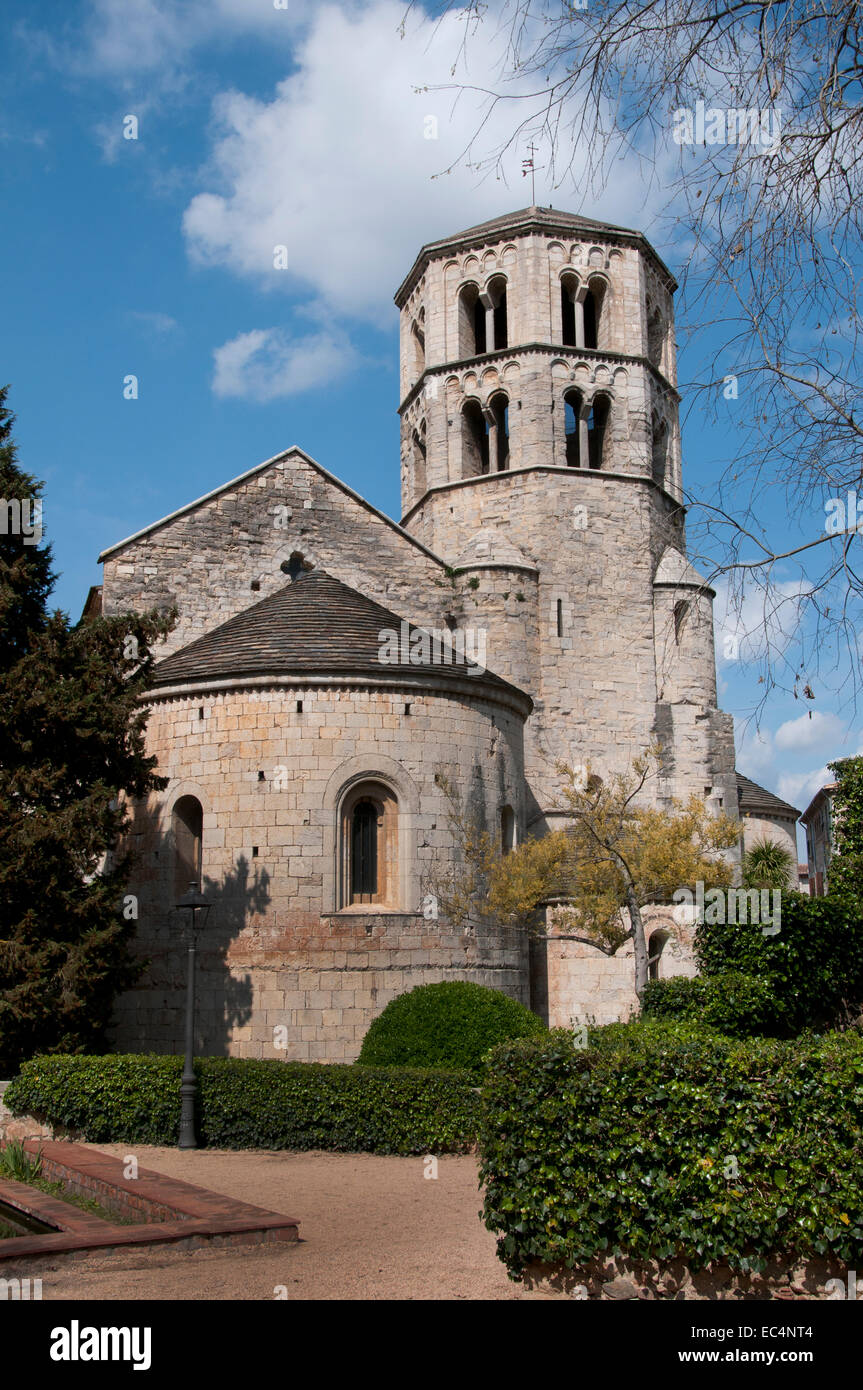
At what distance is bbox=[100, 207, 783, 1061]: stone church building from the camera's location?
18.2m

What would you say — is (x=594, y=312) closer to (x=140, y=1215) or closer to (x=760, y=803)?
(x=760, y=803)

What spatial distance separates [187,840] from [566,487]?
14084 mm

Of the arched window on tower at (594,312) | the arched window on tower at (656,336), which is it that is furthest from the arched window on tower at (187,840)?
the arched window on tower at (656,336)

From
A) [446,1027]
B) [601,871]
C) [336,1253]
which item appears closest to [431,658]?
[601,871]

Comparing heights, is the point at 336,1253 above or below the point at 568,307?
below

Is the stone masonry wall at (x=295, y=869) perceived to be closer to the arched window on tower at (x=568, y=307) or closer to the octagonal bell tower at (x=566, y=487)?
the octagonal bell tower at (x=566, y=487)

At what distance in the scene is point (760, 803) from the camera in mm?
36781

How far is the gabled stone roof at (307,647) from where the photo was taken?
19.0 m

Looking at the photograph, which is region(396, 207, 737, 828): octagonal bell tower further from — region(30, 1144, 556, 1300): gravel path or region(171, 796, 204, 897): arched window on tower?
region(30, 1144, 556, 1300): gravel path

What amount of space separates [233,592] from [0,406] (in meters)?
7.04

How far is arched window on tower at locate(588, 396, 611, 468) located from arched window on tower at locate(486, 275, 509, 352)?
3012 mm

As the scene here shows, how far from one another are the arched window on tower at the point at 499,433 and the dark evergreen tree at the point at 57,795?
49.1 feet
